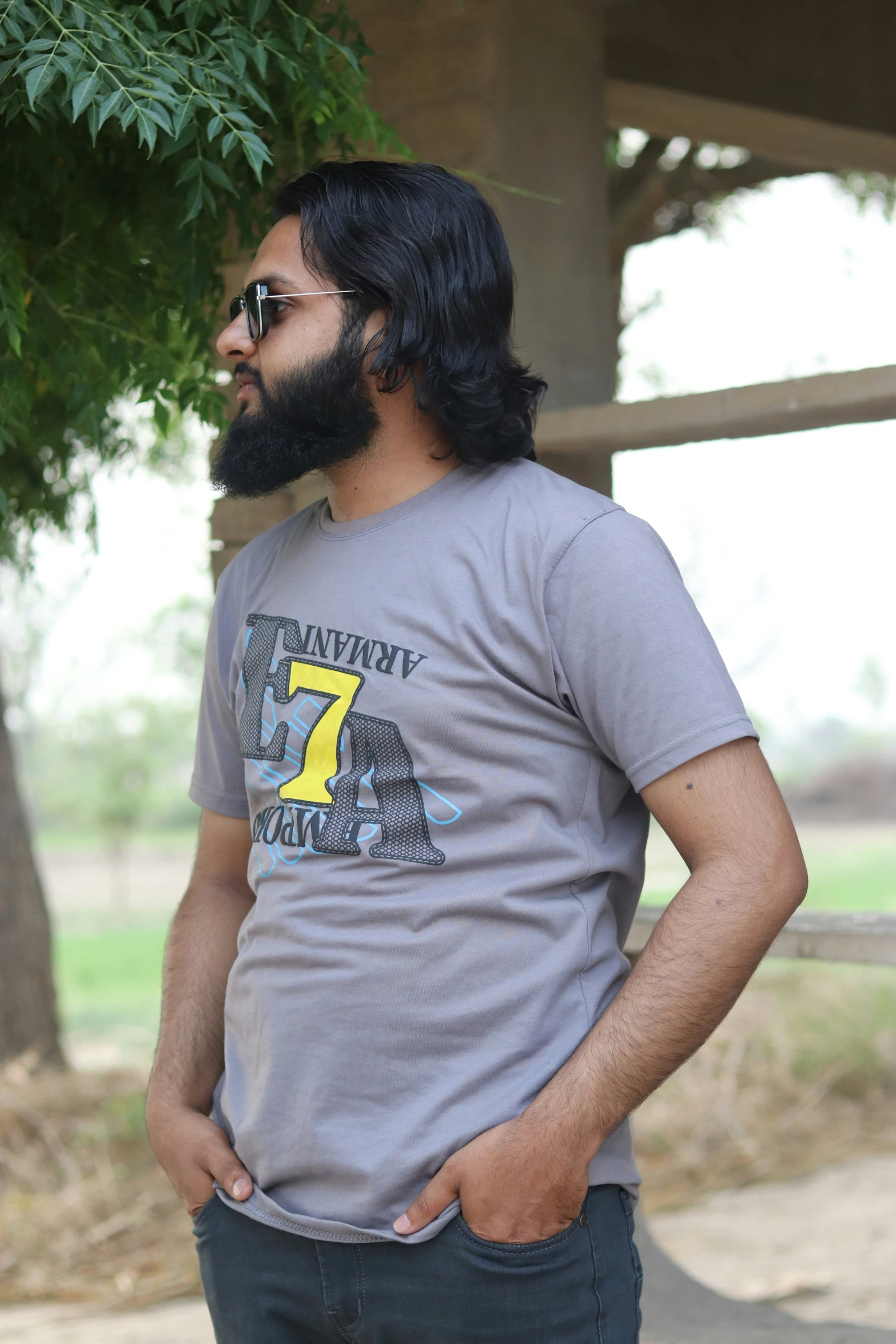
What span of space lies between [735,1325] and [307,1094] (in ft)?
7.81

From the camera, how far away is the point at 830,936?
114 inches

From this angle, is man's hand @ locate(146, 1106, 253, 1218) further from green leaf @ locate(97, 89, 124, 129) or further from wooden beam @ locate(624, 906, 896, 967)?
green leaf @ locate(97, 89, 124, 129)

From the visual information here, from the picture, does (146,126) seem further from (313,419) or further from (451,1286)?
(451,1286)

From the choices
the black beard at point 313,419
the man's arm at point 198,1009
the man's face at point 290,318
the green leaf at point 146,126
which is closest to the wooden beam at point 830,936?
the man's arm at point 198,1009

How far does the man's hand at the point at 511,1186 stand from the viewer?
159 cm

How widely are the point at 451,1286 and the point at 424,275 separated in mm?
1311

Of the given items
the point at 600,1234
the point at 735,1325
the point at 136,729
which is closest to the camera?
the point at 600,1234

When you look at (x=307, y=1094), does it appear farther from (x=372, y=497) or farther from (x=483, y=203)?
(x=483, y=203)

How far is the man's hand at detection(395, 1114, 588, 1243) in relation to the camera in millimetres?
1594

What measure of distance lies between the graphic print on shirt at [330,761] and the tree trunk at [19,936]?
565 cm

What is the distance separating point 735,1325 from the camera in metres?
3.56

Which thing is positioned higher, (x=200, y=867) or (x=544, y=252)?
(x=544, y=252)

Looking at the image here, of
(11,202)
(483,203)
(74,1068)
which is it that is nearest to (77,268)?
(11,202)

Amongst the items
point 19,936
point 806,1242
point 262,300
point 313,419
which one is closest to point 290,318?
point 262,300
